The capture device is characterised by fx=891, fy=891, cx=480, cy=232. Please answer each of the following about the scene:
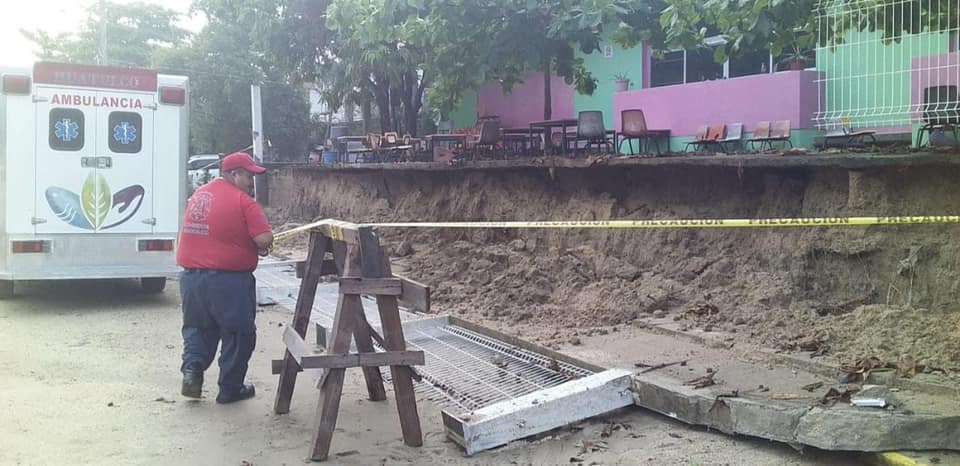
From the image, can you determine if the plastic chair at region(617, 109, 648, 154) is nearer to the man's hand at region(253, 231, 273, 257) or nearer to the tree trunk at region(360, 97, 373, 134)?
the man's hand at region(253, 231, 273, 257)

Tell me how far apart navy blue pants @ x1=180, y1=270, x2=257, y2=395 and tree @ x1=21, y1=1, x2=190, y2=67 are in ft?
140

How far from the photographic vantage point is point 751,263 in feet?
28.9

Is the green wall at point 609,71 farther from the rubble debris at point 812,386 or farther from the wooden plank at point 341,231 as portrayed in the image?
the rubble debris at point 812,386

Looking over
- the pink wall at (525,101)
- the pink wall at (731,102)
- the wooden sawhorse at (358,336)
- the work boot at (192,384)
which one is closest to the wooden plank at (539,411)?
the wooden sawhorse at (358,336)

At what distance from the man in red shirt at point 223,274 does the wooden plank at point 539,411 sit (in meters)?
1.97

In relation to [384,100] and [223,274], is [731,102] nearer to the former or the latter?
[223,274]

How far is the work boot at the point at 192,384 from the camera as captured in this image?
705 centimetres

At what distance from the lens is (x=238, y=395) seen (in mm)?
7129

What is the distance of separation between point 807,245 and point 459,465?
442 cm

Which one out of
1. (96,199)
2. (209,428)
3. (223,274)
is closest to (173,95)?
(96,199)

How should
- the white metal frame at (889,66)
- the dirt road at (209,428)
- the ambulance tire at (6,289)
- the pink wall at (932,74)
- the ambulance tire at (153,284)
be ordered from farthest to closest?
the ambulance tire at (153,284), the ambulance tire at (6,289), the pink wall at (932,74), the white metal frame at (889,66), the dirt road at (209,428)

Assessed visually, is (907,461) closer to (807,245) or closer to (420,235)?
(807,245)

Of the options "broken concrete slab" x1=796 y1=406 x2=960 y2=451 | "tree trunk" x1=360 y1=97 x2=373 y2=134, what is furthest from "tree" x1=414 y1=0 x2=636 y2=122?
"tree trunk" x1=360 y1=97 x2=373 y2=134

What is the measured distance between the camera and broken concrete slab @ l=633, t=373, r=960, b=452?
4.85 meters
